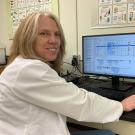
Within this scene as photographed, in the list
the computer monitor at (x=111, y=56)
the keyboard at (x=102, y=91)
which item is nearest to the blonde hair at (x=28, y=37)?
the keyboard at (x=102, y=91)

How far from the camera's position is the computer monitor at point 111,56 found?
1.67 m

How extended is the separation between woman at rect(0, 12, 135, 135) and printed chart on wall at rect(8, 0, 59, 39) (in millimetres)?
1177

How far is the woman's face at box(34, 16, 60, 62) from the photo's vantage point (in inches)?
50.3

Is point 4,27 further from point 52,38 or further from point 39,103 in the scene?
point 39,103

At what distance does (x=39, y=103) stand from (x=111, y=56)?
823mm

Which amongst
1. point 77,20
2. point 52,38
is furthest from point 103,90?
point 77,20

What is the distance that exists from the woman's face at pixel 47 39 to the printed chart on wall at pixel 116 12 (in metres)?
0.76

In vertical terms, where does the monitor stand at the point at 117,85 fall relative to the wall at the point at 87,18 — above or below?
below

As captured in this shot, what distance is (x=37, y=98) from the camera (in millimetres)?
1123

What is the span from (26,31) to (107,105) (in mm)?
563

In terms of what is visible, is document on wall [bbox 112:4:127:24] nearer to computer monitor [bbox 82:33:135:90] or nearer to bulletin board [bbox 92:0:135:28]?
bulletin board [bbox 92:0:135:28]

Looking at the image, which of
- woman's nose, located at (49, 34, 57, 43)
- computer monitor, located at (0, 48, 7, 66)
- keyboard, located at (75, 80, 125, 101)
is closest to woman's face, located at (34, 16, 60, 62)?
woman's nose, located at (49, 34, 57, 43)

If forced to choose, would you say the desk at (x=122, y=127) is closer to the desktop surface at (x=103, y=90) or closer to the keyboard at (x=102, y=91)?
the desktop surface at (x=103, y=90)

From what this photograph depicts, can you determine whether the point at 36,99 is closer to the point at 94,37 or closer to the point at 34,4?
the point at 94,37
